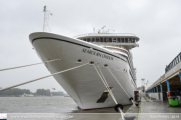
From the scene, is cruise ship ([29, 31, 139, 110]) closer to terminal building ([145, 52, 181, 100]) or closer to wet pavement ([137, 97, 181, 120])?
wet pavement ([137, 97, 181, 120])

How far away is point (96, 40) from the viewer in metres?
18.1

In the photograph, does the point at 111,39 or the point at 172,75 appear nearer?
the point at 172,75

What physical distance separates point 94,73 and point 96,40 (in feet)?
23.9

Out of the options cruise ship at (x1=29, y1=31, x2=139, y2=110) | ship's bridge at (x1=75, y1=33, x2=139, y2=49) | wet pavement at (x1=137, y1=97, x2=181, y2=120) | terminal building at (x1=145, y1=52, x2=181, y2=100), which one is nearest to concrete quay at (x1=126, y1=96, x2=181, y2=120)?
wet pavement at (x1=137, y1=97, x2=181, y2=120)

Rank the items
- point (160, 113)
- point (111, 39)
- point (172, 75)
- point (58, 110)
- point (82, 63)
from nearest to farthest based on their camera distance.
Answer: point (160, 113), point (82, 63), point (172, 75), point (111, 39), point (58, 110)

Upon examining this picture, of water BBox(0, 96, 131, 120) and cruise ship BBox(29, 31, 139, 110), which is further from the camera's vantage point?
water BBox(0, 96, 131, 120)

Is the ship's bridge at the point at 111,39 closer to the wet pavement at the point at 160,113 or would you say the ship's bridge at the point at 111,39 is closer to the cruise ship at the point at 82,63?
the cruise ship at the point at 82,63

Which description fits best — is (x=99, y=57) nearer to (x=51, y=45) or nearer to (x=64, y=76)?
(x=64, y=76)

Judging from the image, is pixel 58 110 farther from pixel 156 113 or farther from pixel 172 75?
pixel 172 75

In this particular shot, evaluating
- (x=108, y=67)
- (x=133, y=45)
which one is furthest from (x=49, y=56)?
(x=133, y=45)

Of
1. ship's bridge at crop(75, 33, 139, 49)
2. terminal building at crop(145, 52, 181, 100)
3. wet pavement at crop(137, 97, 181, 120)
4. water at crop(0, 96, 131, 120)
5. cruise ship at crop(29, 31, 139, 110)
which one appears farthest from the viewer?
ship's bridge at crop(75, 33, 139, 49)

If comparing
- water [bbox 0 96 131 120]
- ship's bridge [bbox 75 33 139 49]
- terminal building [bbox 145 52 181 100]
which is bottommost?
water [bbox 0 96 131 120]

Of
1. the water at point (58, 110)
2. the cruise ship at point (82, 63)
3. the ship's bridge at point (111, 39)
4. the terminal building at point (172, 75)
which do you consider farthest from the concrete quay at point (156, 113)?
the ship's bridge at point (111, 39)

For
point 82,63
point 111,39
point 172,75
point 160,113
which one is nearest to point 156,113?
point 160,113
